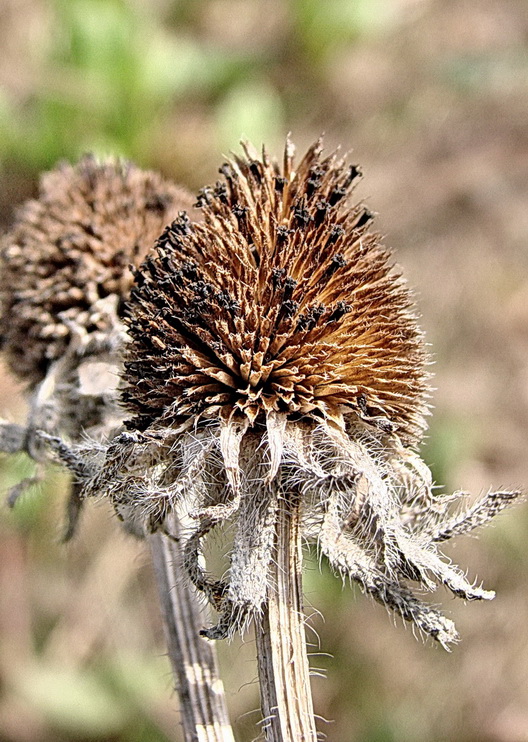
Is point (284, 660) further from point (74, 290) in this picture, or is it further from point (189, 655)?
point (74, 290)

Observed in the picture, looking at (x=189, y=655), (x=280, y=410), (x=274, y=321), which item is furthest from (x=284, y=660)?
(x=274, y=321)

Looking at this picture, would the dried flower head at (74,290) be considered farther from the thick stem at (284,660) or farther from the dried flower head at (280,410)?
the thick stem at (284,660)

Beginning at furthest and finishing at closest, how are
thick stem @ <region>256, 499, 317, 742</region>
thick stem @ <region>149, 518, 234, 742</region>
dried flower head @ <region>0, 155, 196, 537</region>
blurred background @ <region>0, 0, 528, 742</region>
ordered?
blurred background @ <region>0, 0, 528, 742</region>
dried flower head @ <region>0, 155, 196, 537</region>
thick stem @ <region>149, 518, 234, 742</region>
thick stem @ <region>256, 499, 317, 742</region>

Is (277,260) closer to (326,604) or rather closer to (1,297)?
(1,297)

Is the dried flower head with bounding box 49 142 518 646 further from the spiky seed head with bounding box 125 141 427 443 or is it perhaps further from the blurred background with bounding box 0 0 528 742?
the blurred background with bounding box 0 0 528 742

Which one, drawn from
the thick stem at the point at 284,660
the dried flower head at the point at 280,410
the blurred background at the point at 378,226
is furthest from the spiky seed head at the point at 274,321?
the blurred background at the point at 378,226

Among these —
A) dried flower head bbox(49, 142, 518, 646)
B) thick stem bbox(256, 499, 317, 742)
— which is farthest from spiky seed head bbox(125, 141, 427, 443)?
thick stem bbox(256, 499, 317, 742)
